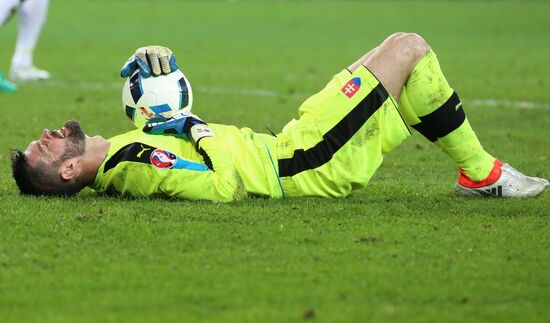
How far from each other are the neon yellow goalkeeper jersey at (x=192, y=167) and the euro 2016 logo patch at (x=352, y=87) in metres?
0.56

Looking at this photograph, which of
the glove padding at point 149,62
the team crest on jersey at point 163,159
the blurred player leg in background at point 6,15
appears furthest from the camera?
A: the blurred player leg in background at point 6,15

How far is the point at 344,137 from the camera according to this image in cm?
683

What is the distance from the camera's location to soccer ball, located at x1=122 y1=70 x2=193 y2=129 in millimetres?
7121

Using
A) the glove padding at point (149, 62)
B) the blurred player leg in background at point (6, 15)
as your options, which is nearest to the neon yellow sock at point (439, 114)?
the glove padding at point (149, 62)

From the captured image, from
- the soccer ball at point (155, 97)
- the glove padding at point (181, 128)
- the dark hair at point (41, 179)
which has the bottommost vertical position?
the dark hair at point (41, 179)

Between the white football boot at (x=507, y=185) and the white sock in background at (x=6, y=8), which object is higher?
the white sock in background at (x=6, y=8)

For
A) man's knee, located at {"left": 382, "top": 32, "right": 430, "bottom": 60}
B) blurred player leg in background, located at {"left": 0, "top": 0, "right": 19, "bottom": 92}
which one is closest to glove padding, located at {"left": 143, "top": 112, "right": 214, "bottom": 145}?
man's knee, located at {"left": 382, "top": 32, "right": 430, "bottom": 60}

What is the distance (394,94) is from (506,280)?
190cm

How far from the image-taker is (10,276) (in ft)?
17.6

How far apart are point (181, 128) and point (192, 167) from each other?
0.40 meters

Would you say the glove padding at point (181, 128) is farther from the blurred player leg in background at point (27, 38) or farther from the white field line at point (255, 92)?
the blurred player leg in background at point (27, 38)

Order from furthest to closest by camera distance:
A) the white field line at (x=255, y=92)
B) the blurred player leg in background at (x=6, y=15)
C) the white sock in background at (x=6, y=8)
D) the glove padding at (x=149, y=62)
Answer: the white sock in background at (x=6, y=8)
the blurred player leg in background at (x=6, y=15)
the white field line at (x=255, y=92)
the glove padding at (x=149, y=62)

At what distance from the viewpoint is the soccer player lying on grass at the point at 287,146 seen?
6754mm

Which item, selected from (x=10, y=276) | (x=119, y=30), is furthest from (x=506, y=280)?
(x=119, y=30)
